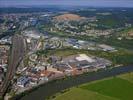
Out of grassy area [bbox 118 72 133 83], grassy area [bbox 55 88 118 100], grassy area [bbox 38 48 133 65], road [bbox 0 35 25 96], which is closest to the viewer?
grassy area [bbox 55 88 118 100]

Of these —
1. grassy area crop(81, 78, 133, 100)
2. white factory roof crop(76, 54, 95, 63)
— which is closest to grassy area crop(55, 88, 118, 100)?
grassy area crop(81, 78, 133, 100)

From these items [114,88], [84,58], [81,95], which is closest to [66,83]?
[81,95]

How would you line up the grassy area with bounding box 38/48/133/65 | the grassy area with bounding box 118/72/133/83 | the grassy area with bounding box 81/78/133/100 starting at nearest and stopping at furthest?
the grassy area with bounding box 81/78/133/100, the grassy area with bounding box 118/72/133/83, the grassy area with bounding box 38/48/133/65

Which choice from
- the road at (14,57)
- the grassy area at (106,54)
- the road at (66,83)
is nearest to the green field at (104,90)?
the road at (66,83)

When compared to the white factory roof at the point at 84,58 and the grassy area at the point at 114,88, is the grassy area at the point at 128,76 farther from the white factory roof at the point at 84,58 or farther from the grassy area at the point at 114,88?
the white factory roof at the point at 84,58

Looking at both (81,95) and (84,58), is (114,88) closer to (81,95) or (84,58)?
(81,95)

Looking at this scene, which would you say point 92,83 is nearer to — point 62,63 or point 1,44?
point 62,63

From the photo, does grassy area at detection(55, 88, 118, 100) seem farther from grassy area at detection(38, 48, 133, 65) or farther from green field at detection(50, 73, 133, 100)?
grassy area at detection(38, 48, 133, 65)
